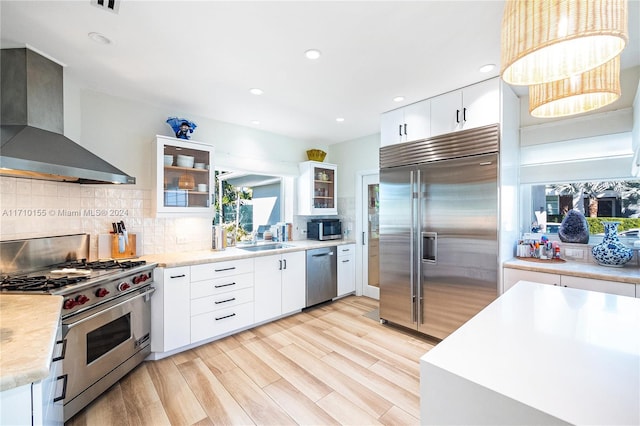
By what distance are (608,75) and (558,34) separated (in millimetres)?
546

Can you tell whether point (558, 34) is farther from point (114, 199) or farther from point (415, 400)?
point (114, 199)

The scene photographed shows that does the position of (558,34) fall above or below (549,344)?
above

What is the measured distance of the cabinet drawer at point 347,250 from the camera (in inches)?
165

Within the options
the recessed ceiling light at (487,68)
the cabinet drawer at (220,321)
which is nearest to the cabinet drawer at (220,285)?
the cabinet drawer at (220,321)

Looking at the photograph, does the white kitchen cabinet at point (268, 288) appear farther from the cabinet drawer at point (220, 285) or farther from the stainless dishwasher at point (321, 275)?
the stainless dishwasher at point (321, 275)

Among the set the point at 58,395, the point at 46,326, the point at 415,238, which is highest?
the point at 415,238

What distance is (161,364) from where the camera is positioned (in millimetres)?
2488

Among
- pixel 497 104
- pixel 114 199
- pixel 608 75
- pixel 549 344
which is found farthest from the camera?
pixel 114 199

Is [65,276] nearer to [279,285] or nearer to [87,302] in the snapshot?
[87,302]

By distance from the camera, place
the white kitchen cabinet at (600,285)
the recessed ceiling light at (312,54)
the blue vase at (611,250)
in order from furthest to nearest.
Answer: the blue vase at (611,250) → the recessed ceiling light at (312,54) → the white kitchen cabinet at (600,285)

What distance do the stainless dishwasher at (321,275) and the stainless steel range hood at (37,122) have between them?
245cm

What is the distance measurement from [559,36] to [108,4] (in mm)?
2153

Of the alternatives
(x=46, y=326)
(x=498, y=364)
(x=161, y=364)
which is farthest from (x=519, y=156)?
(x=161, y=364)

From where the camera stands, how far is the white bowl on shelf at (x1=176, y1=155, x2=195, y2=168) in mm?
3023
